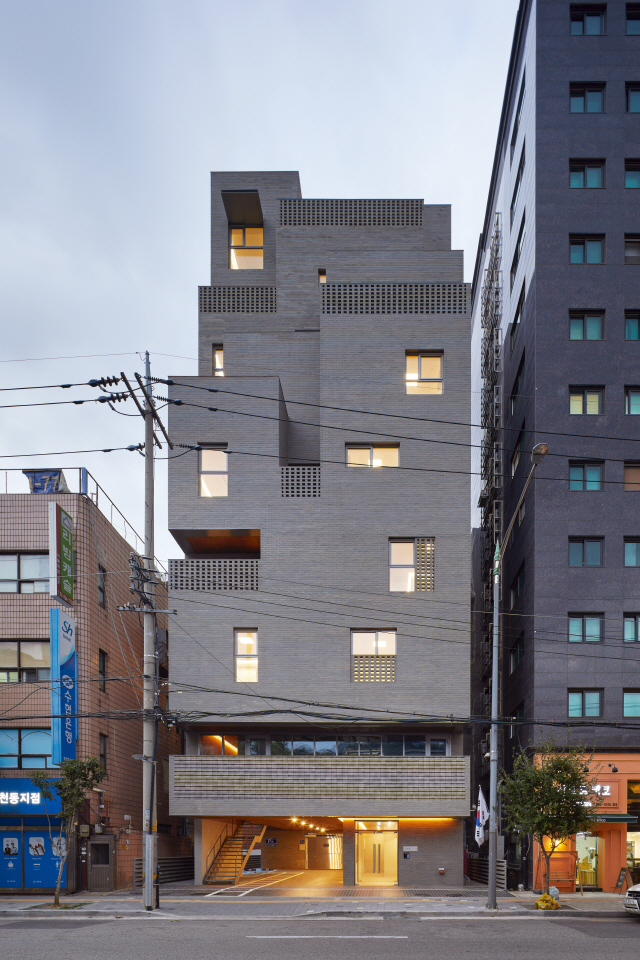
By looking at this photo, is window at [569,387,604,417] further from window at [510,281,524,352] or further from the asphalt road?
the asphalt road

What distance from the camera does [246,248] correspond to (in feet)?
144

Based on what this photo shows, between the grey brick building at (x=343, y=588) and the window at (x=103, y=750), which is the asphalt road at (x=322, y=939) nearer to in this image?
the grey brick building at (x=343, y=588)

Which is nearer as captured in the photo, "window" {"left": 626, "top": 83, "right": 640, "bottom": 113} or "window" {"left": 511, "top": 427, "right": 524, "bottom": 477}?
"window" {"left": 626, "top": 83, "right": 640, "bottom": 113}

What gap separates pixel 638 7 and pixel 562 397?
1942 centimetres

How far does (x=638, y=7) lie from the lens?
40156 mm

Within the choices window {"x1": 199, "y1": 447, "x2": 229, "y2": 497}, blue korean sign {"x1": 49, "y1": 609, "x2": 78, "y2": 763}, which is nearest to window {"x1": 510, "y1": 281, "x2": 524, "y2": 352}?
window {"x1": 199, "y1": 447, "x2": 229, "y2": 497}

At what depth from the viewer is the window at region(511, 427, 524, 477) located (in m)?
41.3

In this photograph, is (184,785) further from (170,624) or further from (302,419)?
(302,419)

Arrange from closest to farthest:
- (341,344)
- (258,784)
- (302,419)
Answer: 1. (258,784)
2. (341,344)
3. (302,419)

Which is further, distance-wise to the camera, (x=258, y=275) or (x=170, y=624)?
(x=258, y=275)

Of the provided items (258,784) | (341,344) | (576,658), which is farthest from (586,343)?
(258,784)

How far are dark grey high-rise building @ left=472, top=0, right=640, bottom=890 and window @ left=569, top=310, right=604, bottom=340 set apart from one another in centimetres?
6

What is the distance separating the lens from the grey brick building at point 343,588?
33156 mm

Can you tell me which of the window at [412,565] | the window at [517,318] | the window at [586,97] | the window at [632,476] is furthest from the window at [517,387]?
the window at [586,97]
